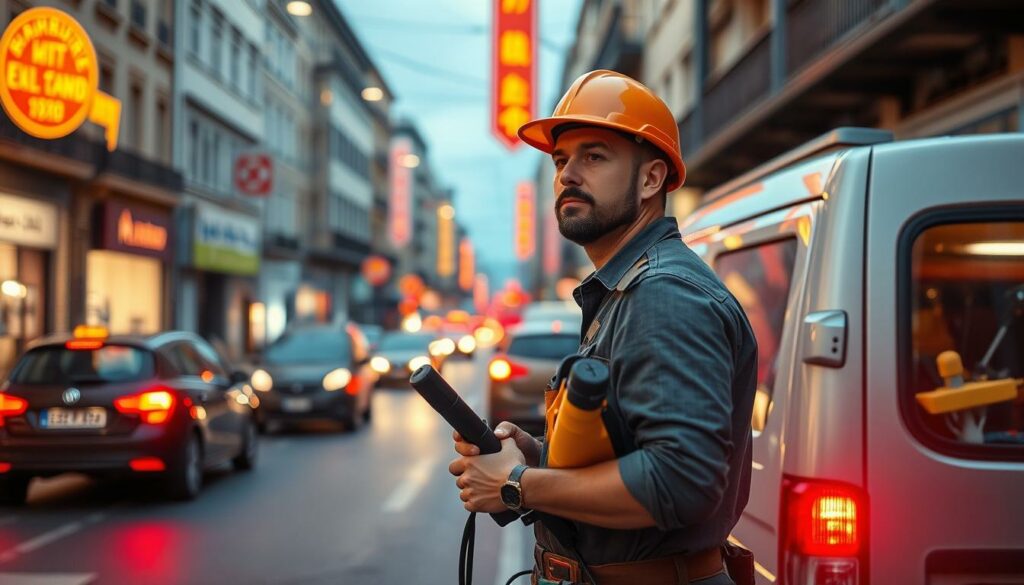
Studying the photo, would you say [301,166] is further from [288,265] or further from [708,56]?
[708,56]

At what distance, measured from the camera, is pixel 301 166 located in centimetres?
5684

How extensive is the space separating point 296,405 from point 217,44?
1410 centimetres

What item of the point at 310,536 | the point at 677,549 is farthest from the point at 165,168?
the point at 677,549

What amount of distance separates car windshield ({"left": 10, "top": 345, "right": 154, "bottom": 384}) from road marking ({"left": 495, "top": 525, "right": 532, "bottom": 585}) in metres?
3.56

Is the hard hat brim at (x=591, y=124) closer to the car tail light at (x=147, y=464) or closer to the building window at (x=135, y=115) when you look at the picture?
the car tail light at (x=147, y=464)

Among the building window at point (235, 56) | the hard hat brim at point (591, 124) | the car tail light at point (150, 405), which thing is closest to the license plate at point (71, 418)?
the car tail light at point (150, 405)

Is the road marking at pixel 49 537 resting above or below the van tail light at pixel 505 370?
below

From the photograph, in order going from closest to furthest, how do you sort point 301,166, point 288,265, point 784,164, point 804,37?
point 784,164, point 804,37, point 288,265, point 301,166

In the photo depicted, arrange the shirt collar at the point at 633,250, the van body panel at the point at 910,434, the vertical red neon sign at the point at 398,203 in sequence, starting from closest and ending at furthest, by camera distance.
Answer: the shirt collar at the point at 633,250 < the van body panel at the point at 910,434 < the vertical red neon sign at the point at 398,203

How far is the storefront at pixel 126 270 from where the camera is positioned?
1020 inches

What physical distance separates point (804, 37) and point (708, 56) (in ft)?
31.1

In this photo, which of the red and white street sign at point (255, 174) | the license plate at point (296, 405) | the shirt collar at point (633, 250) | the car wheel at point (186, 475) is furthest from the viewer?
the red and white street sign at point (255, 174)

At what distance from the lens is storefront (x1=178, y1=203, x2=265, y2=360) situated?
106 feet

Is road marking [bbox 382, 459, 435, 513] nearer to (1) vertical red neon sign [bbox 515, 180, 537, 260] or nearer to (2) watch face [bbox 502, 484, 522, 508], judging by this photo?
(2) watch face [bbox 502, 484, 522, 508]
